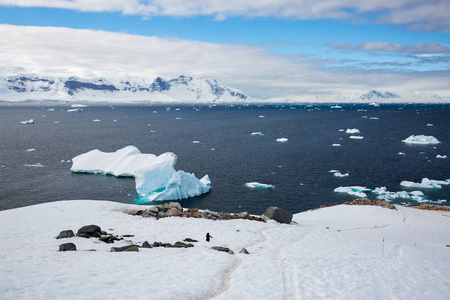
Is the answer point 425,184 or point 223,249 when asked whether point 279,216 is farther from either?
point 425,184

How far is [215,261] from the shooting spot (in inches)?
528

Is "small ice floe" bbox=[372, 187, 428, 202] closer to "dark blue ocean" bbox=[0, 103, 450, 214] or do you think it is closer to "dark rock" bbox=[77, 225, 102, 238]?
"dark blue ocean" bbox=[0, 103, 450, 214]

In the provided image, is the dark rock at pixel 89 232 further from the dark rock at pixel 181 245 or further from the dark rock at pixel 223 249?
the dark rock at pixel 223 249

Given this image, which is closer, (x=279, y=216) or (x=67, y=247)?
(x=67, y=247)

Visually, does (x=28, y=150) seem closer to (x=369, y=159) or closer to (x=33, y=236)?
(x=33, y=236)

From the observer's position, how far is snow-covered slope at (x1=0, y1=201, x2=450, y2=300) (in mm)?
10359

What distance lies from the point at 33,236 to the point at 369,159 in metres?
57.7

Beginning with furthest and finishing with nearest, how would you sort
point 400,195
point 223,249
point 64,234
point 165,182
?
point 165,182 → point 400,195 → point 64,234 → point 223,249

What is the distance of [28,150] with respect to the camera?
6231 cm

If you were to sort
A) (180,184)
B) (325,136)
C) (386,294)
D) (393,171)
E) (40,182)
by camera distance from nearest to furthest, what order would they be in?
(386,294), (180,184), (40,182), (393,171), (325,136)

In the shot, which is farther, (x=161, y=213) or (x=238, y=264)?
(x=161, y=213)

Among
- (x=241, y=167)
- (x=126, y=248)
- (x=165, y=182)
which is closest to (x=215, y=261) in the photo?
(x=126, y=248)

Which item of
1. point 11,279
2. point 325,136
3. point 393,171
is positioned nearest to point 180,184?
point 11,279

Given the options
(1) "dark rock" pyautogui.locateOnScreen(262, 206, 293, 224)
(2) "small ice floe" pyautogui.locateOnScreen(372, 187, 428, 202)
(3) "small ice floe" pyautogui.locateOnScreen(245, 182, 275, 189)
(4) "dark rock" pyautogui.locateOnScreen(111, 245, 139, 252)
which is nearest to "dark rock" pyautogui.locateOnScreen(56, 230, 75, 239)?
(4) "dark rock" pyautogui.locateOnScreen(111, 245, 139, 252)
